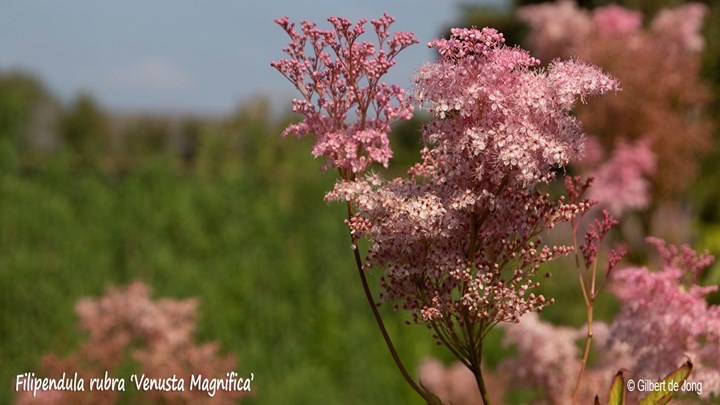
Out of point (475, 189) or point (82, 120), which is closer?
point (475, 189)

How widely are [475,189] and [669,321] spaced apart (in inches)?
41.5

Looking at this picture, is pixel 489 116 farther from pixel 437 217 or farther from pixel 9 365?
pixel 9 365

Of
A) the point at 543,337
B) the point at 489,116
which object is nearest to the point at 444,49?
the point at 489,116

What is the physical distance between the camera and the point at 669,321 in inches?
105

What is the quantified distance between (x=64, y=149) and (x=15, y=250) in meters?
3.95

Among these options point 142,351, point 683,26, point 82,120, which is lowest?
point 142,351

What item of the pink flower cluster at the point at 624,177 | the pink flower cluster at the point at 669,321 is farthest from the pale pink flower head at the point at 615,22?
the pink flower cluster at the point at 669,321

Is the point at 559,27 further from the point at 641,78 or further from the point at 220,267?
the point at 220,267

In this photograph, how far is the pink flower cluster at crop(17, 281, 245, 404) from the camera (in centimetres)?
519

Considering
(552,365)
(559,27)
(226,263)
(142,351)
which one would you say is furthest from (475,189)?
(559,27)

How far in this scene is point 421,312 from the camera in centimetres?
193

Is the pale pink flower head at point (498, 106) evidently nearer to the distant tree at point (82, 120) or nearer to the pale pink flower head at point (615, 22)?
the pale pink flower head at point (615, 22)

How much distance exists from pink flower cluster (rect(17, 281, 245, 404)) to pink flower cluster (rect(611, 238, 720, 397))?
9.28ft

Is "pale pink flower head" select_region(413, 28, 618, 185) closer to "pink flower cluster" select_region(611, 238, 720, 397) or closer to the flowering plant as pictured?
the flowering plant
